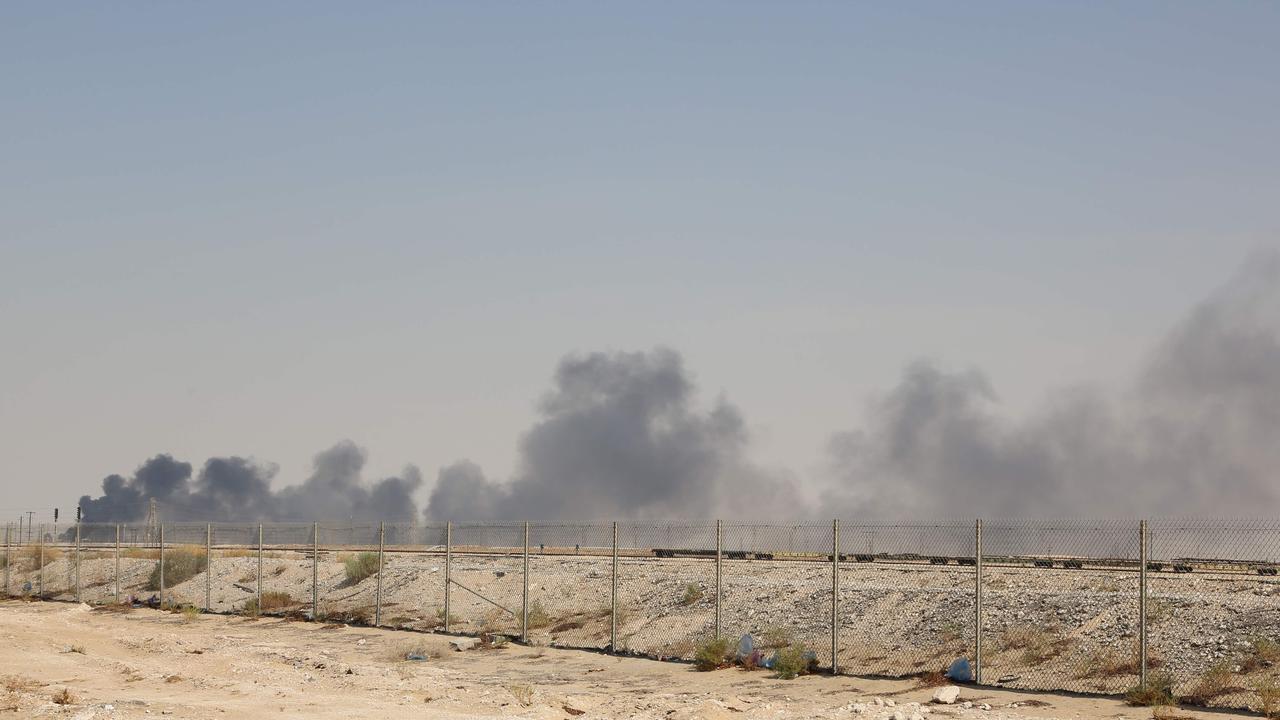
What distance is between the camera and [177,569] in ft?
192

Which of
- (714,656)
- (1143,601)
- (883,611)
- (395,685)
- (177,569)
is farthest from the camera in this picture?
(177,569)

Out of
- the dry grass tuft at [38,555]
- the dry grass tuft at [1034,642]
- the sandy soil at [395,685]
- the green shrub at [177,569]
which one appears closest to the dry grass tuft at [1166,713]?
the sandy soil at [395,685]

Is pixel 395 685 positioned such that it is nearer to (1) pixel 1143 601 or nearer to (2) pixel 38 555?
(1) pixel 1143 601

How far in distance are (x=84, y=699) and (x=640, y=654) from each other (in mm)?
11964

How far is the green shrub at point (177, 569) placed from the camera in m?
57.2

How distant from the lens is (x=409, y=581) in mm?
47000

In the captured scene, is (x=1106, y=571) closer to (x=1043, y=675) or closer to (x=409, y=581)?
(x=1043, y=675)

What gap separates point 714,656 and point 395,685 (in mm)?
6297

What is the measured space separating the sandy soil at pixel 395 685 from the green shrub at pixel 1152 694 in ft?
0.74

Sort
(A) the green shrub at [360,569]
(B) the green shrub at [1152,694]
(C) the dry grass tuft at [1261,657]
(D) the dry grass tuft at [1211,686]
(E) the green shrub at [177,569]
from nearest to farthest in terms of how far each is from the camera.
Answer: (B) the green shrub at [1152,694]
(D) the dry grass tuft at [1211,686]
(C) the dry grass tuft at [1261,657]
(A) the green shrub at [360,569]
(E) the green shrub at [177,569]

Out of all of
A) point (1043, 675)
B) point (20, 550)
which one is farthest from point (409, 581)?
point (20, 550)

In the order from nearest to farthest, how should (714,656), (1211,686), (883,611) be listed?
(1211,686), (714,656), (883,611)

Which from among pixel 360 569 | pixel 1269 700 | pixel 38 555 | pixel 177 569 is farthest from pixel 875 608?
pixel 38 555

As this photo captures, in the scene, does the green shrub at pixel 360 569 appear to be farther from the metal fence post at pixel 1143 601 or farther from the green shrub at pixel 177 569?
the metal fence post at pixel 1143 601
